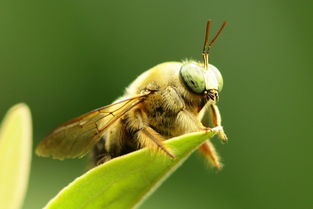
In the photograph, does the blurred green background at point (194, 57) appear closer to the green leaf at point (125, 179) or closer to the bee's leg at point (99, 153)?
the bee's leg at point (99, 153)

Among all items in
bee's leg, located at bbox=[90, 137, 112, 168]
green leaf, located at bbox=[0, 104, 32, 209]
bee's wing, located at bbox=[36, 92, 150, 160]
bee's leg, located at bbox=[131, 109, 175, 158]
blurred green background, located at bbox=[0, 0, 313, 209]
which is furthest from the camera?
blurred green background, located at bbox=[0, 0, 313, 209]

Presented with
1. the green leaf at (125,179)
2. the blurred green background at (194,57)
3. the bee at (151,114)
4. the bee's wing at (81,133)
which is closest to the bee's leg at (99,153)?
the bee at (151,114)

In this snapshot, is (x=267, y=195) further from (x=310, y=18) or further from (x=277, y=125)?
(x=310, y=18)

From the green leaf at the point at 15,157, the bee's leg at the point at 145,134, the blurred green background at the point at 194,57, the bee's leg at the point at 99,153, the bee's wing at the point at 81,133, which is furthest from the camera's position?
the blurred green background at the point at 194,57

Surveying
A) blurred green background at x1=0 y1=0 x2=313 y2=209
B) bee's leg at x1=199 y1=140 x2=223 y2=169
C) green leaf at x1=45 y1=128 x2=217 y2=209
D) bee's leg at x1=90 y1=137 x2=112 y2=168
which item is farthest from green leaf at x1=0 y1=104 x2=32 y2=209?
blurred green background at x1=0 y1=0 x2=313 y2=209

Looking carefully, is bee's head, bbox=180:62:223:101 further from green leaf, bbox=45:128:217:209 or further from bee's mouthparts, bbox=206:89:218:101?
green leaf, bbox=45:128:217:209
